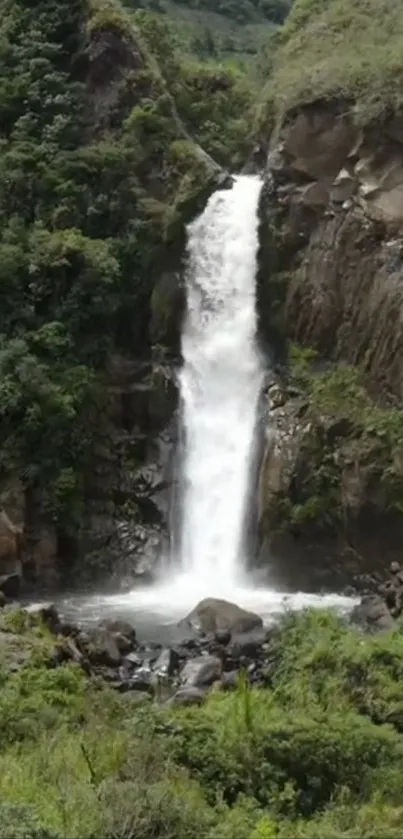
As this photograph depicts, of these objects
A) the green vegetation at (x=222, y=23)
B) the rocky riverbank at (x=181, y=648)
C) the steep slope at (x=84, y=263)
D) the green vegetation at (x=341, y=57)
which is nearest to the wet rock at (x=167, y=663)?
the rocky riverbank at (x=181, y=648)

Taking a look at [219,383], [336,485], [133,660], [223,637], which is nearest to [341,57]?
[219,383]

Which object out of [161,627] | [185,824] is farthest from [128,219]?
[185,824]

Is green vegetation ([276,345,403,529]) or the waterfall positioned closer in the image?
green vegetation ([276,345,403,529])

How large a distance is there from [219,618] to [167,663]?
90.5 inches

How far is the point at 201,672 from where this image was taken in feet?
55.1

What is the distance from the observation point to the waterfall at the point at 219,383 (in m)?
25.9

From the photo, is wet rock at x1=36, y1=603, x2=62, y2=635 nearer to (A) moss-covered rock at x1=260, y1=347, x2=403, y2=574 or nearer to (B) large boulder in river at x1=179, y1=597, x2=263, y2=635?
(B) large boulder in river at x1=179, y1=597, x2=263, y2=635

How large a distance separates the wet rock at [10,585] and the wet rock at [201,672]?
6.75 meters

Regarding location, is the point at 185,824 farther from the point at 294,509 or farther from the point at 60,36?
the point at 60,36

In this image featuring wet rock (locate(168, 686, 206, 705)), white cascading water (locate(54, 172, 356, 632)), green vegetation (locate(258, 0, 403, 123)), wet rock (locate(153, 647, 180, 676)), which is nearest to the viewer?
wet rock (locate(168, 686, 206, 705))

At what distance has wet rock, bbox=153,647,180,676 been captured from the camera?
17.6 meters

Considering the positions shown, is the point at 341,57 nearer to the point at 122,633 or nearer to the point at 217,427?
the point at 217,427

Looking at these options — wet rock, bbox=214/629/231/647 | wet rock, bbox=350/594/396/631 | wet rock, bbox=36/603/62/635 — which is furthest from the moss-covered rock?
wet rock, bbox=36/603/62/635

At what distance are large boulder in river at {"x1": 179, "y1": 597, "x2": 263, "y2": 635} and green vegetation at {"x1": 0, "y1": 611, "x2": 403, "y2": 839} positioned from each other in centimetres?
434
